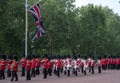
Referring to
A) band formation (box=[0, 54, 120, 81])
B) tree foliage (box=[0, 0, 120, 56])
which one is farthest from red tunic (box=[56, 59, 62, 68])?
tree foliage (box=[0, 0, 120, 56])

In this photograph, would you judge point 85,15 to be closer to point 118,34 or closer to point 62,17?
point 62,17

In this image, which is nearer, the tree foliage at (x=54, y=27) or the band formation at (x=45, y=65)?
the band formation at (x=45, y=65)

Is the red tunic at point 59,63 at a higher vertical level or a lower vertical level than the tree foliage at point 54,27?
lower

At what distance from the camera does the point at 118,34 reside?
307 feet

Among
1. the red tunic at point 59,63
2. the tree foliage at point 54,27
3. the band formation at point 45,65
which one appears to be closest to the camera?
the band formation at point 45,65

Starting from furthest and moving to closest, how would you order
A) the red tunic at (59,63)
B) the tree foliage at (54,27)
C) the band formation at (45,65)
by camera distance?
the tree foliage at (54,27) < the red tunic at (59,63) < the band formation at (45,65)

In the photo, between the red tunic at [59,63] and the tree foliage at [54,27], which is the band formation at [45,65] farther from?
the tree foliage at [54,27]

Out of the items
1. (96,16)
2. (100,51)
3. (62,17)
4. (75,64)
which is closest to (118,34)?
(100,51)

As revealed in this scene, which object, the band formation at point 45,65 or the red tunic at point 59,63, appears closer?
the band formation at point 45,65

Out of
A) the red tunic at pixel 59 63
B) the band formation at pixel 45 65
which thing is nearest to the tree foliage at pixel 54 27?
the band formation at pixel 45 65

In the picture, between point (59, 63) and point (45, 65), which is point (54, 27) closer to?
point (59, 63)

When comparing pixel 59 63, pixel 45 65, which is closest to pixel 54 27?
pixel 59 63

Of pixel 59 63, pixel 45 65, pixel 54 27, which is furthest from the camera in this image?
pixel 54 27

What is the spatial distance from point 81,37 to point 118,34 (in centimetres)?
2921
